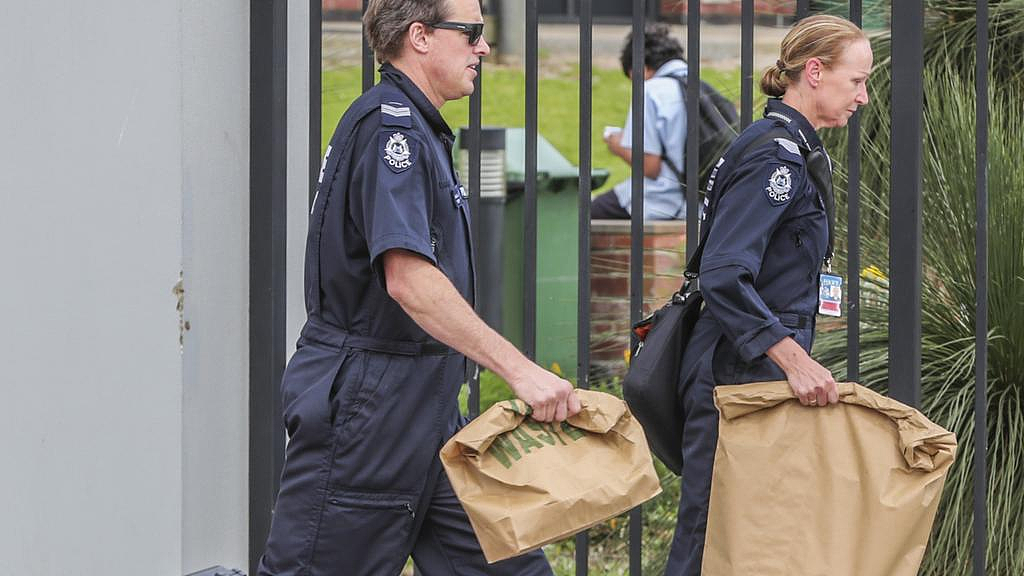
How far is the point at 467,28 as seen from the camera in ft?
9.39

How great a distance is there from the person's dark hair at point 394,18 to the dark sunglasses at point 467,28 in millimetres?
10

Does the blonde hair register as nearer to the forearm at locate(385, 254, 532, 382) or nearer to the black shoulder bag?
the black shoulder bag

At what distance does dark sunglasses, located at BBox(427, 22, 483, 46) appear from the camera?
9.36ft

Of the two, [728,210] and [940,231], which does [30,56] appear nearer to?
[728,210]

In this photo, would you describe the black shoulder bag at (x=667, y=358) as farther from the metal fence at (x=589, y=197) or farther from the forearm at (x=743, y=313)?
the forearm at (x=743, y=313)

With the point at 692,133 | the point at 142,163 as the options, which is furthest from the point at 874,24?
the point at 142,163

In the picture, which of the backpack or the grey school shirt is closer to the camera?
the backpack

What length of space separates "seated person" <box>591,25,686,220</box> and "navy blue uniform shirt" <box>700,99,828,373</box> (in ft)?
9.00

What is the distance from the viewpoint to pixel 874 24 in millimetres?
5219

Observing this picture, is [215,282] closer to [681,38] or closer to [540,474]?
[540,474]

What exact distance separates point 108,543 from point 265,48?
1.19m

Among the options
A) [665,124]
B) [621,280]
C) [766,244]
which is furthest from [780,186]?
[665,124]

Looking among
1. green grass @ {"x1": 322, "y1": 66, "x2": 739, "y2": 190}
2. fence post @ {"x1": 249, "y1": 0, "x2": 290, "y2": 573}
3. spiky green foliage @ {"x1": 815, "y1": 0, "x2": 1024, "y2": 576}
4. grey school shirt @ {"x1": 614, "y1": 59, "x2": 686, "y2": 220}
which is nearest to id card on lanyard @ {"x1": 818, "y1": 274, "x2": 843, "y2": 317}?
spiky green foliage @ {"x1": 815, "y1": 0, "x2": 1024, "y2": 576}

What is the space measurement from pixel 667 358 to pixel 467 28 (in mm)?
845
